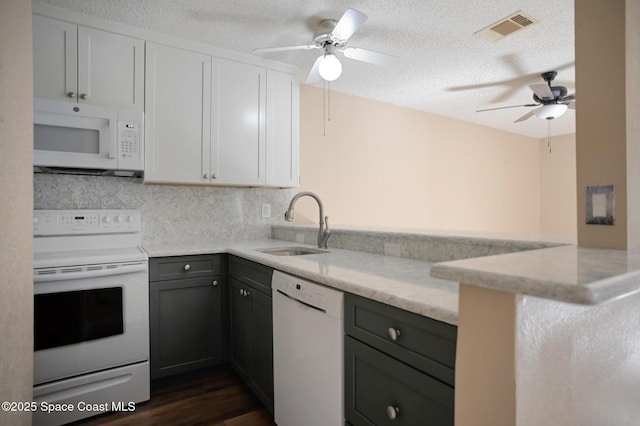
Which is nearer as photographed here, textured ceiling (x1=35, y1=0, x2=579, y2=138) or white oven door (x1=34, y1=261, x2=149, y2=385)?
white oven door (x1=34, y1=261, x2=149, y2=385)

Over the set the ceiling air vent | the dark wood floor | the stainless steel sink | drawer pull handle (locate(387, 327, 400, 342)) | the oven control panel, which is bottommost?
the dark wood floor

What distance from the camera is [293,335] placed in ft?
4.81

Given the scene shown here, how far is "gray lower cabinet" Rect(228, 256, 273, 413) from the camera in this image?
175 centimetres

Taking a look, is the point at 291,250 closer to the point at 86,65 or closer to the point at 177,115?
the point at 177,115

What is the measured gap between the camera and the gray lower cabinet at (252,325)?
175 cm

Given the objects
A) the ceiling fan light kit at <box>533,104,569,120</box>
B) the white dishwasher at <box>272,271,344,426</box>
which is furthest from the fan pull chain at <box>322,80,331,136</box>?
the white dishwasher at <box>272,271,344,426</box>

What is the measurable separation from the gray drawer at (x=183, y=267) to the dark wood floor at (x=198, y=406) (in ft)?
2.26

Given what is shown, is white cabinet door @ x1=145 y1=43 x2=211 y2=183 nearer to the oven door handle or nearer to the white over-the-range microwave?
the white over-the-range microwave

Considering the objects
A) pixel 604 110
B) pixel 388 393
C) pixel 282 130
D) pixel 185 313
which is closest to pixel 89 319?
pixel 185 313

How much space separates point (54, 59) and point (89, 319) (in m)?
1.55

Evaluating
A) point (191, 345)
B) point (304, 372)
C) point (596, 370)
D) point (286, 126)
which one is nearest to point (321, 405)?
point (304, 372)

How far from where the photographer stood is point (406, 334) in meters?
0.96

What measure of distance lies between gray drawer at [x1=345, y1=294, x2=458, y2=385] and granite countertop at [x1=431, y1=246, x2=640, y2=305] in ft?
0.80

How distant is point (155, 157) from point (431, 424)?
222 cm
